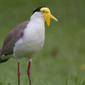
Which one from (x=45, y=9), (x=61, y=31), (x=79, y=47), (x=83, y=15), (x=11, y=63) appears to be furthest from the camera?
(x=83, y=15)

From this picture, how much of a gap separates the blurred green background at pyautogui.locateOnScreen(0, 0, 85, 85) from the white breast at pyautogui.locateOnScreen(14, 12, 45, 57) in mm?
1885

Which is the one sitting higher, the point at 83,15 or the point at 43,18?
the point at 43,18

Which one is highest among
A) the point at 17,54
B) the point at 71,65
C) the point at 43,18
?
the point at 43,18

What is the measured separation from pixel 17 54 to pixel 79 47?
7.58m

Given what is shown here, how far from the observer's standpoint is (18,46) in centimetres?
607

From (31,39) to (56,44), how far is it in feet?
26.1

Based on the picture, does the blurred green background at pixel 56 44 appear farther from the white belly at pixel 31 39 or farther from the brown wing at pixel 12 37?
the white belly at pixel 31 39

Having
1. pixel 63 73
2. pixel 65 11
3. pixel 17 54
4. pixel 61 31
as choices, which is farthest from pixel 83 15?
pixel 17 54

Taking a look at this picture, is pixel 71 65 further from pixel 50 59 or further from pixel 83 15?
pixel 83 15

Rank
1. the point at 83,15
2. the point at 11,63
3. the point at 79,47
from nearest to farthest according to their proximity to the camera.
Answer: the point at 11,63
the point at 79,47
the point at 83,15

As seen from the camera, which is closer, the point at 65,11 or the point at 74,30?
the point at 74,30

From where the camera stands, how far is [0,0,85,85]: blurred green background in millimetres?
9812

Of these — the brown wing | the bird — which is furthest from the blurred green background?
the bird

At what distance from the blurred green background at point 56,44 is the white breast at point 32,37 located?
1.89 m
